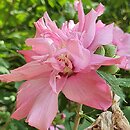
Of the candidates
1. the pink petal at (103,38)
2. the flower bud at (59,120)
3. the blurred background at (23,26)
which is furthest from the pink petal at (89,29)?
the flower bud at (59,120)

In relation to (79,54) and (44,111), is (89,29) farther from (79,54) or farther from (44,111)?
(44,111)

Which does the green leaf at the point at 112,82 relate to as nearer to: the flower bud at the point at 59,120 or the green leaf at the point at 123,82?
the green leaf at the point at 123,82

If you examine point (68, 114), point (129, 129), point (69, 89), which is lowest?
point (68, 114)

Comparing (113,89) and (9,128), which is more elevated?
(113,89)

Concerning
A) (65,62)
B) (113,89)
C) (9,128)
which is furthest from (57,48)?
(9,128)

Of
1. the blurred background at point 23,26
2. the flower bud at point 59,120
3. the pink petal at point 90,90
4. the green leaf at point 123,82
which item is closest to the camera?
the pink petal at point 90,90

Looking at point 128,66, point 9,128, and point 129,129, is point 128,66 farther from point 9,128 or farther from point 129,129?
point 9,128
